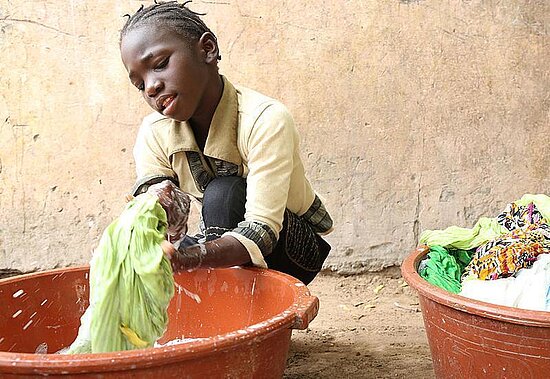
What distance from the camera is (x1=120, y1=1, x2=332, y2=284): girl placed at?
169 cm

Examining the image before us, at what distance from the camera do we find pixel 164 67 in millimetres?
1706

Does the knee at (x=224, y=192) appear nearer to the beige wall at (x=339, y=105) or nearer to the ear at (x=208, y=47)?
the ear at (x=208, y=47)

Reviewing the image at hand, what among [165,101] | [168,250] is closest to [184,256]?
[168,250]

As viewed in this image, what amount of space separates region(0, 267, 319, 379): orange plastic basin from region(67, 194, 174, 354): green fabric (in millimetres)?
140

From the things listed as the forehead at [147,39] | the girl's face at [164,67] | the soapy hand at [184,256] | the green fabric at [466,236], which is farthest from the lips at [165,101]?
the green fabric at [466,236]

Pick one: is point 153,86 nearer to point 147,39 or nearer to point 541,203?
point 147,39

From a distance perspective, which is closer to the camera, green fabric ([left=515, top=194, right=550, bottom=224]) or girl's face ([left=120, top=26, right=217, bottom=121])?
girl's face ([left=120, top=26, right=217, bottom=121])

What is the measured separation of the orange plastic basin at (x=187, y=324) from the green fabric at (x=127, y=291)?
14cm

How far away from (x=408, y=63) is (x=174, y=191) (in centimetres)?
159

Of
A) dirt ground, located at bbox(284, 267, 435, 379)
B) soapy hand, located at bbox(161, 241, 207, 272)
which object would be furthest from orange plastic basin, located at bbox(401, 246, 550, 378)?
soapy hand, located at bbox(161, 241, 207, 272)

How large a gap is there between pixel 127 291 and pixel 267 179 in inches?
21.5

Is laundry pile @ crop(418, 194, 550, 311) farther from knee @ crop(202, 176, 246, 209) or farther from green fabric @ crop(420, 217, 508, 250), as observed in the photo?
knee @ crop(202, 176, 246, 209)

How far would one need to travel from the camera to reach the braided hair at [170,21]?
1737 millimetres

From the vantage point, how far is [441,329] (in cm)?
172
